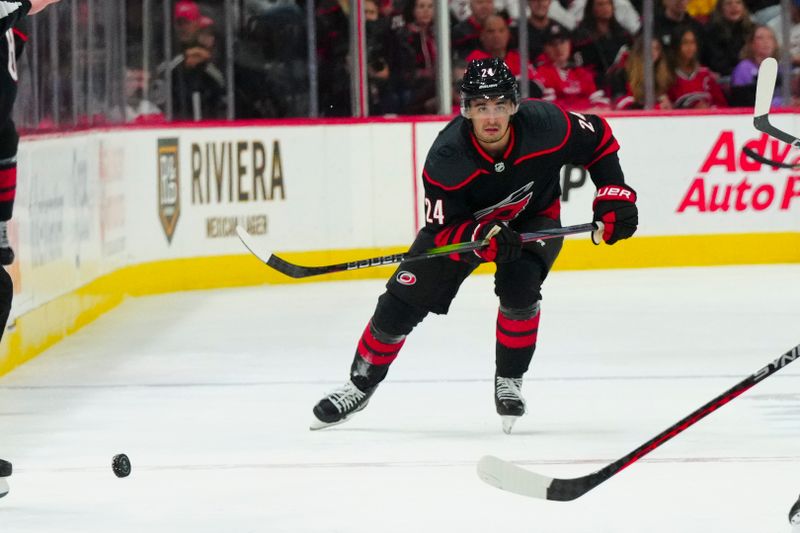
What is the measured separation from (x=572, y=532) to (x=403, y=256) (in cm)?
122

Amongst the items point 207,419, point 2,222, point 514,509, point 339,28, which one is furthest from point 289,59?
point 514,509

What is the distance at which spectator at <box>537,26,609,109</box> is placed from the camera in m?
9.14

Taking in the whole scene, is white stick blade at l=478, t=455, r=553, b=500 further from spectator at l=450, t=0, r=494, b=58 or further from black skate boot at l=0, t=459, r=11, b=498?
spectator at l=450, t=0, r=494, b=58

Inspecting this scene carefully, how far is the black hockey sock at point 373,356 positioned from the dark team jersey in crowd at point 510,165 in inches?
13.2

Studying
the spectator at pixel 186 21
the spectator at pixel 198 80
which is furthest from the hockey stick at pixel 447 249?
the spectator at pixel 186 21

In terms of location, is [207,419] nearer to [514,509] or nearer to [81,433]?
[81,433]

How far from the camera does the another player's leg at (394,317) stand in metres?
4.18

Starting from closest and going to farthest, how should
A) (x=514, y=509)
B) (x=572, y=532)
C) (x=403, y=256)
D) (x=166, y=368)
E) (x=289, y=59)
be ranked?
(x=572, y=532)
(x=514, y=509)
(x=403, y=256)
(x=166, y=368)
(x=289, y=59)

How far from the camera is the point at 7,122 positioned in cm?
347

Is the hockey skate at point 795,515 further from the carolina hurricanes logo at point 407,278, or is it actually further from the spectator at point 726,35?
the spectator at point 726,35

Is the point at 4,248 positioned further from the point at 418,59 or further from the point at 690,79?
the point at 690,79

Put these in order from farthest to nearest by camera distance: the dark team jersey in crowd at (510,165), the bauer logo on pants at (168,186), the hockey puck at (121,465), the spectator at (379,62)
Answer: the spectator at (379,62), the bauer logo on pants at (168,186), the dark team jersey in crowd at (510,165), the hockey puck at (121,465)

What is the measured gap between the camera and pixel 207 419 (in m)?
4.55

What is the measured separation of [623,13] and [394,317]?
5307 mm
